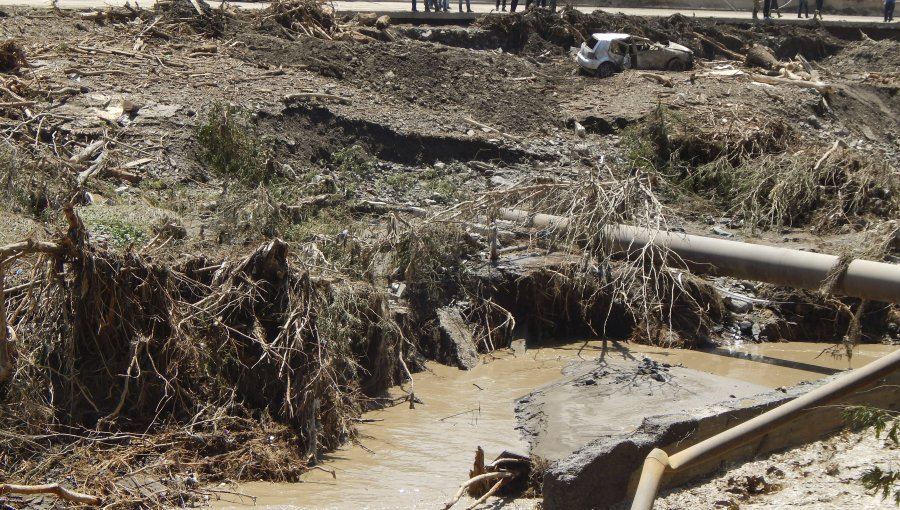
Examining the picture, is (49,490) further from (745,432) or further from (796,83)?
(796,83)

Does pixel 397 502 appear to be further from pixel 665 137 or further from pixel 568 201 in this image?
pixel 665 137

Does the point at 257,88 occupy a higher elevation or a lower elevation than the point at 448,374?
higher

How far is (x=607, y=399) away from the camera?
790cm

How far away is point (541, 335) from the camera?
10844 mm

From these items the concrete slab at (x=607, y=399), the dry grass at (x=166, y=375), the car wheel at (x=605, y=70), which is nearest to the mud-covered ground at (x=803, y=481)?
the concrete slab at (x=607, y=399)

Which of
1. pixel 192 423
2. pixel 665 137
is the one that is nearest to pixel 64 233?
pixel 192 423

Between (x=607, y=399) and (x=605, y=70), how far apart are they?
1412cm

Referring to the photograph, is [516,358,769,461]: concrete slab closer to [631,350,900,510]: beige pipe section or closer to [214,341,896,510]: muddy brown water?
[214,341,896,510]: muddy brown water

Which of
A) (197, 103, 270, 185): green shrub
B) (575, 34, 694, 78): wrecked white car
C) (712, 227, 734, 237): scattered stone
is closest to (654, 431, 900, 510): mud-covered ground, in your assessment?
(712, 227, 734, 237): scattered stone

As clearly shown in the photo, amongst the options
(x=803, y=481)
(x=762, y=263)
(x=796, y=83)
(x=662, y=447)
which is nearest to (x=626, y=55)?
(x=796, y=83)

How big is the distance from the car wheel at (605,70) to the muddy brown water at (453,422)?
1098cm

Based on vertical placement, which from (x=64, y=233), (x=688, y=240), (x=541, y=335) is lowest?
(x=541, y=335)

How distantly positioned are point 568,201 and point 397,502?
4931 millimetres

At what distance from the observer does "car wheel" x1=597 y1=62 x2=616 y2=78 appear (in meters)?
21.0
